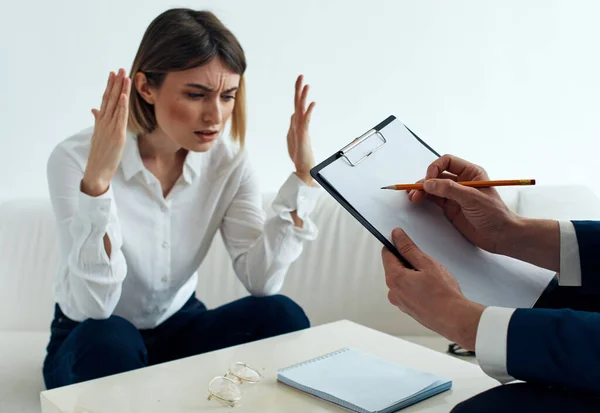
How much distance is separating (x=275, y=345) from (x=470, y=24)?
160 cm

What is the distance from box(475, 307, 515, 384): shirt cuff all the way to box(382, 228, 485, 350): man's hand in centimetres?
2

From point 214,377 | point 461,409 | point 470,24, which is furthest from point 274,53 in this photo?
point 461,409

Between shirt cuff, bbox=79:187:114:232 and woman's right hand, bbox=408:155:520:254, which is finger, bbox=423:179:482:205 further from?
shirt cuff, bbox=79:187:114:232

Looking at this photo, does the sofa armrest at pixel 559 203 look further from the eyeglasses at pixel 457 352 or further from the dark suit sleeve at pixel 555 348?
the dark suit sleeve at pixel 555 348

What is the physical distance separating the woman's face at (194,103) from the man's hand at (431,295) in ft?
2.42

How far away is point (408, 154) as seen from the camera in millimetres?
1170

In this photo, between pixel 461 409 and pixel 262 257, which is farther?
pixel 262 257

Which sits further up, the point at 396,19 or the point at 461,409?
the point at 396,19

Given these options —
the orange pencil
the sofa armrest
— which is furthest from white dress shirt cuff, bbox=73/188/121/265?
the sofa armrest

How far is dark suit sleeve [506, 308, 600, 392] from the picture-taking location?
2.72 ft

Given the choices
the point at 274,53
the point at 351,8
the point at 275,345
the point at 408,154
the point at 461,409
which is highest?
the point at 351,8

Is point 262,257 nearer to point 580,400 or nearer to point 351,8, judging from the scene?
point 580,400

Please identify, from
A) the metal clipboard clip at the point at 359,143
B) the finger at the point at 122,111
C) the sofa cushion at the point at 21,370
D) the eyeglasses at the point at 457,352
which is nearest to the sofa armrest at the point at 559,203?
the eyeglasses at the point at 457,352

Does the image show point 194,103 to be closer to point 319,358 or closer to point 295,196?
point 295,196
